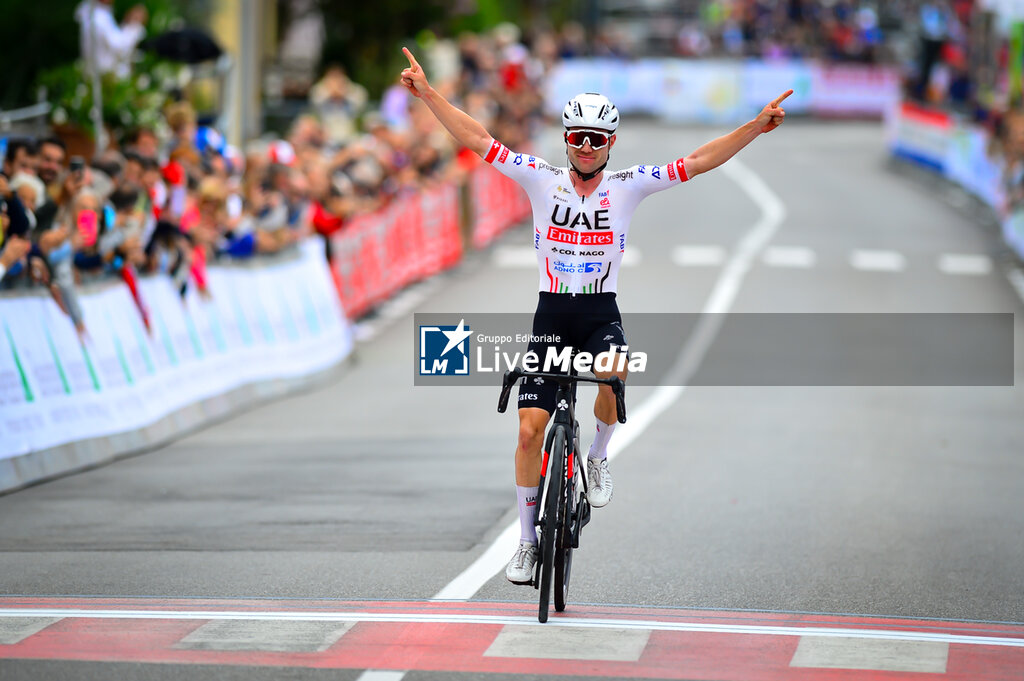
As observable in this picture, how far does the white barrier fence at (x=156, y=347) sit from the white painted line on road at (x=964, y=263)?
12377mm

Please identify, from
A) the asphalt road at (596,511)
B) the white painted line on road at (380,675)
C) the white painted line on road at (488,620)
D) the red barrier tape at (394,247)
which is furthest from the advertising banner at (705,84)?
the white painted line on road at (380,675)

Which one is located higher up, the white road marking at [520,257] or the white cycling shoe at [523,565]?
the white cycling shoe at [523,565]

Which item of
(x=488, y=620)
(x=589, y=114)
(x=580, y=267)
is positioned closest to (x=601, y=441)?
(x=580, y=267)

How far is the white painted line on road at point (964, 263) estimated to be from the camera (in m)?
28.8

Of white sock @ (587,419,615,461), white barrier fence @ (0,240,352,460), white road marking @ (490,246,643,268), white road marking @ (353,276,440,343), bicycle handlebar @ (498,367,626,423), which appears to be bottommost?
white road marking @ (490,246,643,268)

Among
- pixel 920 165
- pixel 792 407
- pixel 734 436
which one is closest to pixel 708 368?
pixel 792 407

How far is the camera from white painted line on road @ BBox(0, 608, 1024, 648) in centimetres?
835

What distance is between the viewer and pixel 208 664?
755 cm

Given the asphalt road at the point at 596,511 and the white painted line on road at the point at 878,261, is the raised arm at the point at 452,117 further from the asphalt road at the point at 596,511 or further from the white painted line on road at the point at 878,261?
the white painted line on road at the point at 878,261

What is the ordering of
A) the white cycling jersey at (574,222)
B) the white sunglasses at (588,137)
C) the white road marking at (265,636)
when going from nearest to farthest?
1. the white road marking at (265,636)
2. the white sunglasses at (588,137)
3. the white cycling jersey at (574,222)

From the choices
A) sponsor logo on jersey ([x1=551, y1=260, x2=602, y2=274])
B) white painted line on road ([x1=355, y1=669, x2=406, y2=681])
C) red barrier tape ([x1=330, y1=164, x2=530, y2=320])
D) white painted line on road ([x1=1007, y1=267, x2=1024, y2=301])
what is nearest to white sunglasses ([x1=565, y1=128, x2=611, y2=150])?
sponsor logo on jersey ([x1=551, y1=260, x2=602, y2=274])

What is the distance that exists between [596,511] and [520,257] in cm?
1884

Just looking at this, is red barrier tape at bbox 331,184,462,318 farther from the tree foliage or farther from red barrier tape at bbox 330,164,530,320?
the tree foliage

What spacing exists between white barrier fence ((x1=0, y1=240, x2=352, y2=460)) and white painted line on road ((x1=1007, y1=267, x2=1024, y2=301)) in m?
11.4
